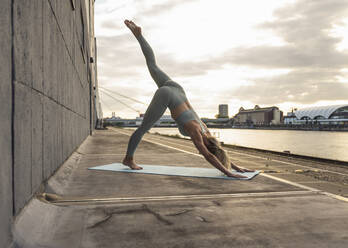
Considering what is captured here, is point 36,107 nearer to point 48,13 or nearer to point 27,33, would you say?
point 27,33

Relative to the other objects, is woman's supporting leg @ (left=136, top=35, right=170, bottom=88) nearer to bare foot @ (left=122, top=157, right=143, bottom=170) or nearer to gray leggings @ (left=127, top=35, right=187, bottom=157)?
gray leggings @ (left=127, top=35, right=187, bottom=157)

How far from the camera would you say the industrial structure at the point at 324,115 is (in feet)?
443

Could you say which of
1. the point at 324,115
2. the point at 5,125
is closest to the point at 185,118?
the point at 5,125

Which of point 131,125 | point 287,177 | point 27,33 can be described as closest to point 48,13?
point 27,33

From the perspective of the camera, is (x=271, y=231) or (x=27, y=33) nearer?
(x=271, y=231)

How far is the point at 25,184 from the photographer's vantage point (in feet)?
10.3

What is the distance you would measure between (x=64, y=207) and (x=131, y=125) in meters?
163

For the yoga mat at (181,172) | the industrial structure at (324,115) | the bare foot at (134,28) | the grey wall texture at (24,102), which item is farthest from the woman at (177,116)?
the industrial structure at (324,115)

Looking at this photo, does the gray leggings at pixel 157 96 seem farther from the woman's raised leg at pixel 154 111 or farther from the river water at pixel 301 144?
the river water at pixel 301 144

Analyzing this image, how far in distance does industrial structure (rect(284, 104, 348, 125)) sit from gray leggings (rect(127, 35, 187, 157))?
5649 inches

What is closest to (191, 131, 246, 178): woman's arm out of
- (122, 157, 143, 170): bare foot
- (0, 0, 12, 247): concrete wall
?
(122, 157, 143, 170): bare foot

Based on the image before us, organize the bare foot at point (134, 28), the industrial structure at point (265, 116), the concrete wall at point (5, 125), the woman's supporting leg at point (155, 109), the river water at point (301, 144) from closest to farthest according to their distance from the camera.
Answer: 1. the concrete wall at point (5, 125)
2. the woman's supporting leg at point (155, 109)
3. the bare foot at point (134, 28)
4. the river water at point (301, 144)
5. the industrial structure at point (265, 116)

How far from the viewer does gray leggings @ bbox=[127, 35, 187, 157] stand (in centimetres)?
668

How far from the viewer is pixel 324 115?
460ft
